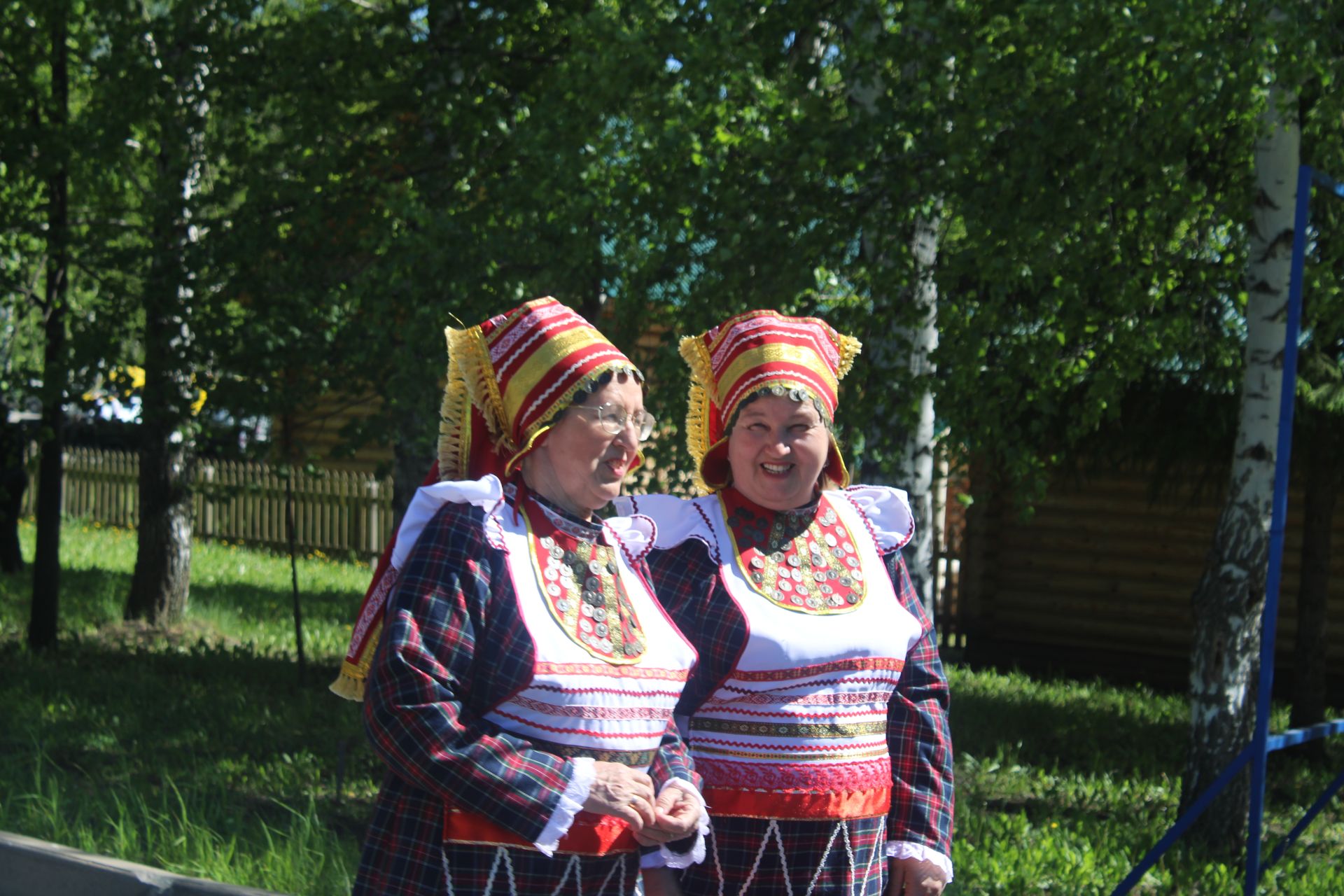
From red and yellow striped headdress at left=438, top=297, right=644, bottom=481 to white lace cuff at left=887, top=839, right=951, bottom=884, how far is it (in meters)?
1.11

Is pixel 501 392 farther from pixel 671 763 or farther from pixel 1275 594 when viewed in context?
pixel 1275 594

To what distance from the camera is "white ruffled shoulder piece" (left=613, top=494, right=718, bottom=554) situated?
2.76 m

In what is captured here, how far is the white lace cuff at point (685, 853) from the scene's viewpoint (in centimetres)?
236

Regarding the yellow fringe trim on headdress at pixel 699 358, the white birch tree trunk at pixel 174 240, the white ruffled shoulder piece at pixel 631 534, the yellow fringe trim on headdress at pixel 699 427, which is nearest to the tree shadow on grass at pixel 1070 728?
the yellow fringe trim on headdress at pixel 699 427

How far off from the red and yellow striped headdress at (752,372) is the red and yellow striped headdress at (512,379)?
34 centimetres

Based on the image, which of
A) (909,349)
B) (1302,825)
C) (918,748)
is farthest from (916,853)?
(909,349)

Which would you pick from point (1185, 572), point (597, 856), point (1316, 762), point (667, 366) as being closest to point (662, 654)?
point (597, 856)

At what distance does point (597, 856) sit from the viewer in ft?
7.54

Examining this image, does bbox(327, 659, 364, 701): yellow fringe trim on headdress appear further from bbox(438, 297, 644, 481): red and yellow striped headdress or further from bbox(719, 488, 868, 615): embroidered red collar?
bbox(719, 488, 868, 615): embroidered red collar

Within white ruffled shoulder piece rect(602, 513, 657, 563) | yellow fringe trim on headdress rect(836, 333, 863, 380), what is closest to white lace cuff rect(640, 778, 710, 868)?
white ruffled shoulder piece rect(602, 513, 657, 563)

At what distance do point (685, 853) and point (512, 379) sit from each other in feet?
3.00

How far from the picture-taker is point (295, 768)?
658cm

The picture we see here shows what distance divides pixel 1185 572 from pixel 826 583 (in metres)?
9.04

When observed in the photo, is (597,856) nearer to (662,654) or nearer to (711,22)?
(662,654)
